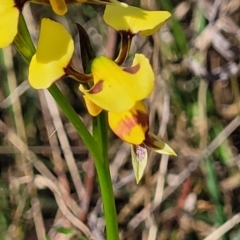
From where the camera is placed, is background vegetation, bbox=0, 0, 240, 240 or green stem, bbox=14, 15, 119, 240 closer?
green stem, bbox=14, 15, 119, 240

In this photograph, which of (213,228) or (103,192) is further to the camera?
(213,228)

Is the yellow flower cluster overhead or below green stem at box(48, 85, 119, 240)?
overhead

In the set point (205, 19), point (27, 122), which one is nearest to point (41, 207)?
point (27, 122)

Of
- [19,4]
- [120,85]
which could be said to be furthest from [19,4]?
[120,85]

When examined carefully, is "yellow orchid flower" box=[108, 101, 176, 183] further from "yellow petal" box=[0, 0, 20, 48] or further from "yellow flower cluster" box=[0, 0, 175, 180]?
"yellow petal" box=[0, 0, 20, 48]

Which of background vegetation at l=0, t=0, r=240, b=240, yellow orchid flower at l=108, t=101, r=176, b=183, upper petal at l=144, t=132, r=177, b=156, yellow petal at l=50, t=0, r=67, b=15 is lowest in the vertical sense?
background vegetation at l=0, t=0, r=240, b=240

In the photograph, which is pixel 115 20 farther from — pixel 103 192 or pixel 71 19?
pixel 71 19

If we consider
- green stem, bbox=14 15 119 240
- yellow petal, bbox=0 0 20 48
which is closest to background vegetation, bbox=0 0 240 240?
green stem, bbox=14 15 119 240
